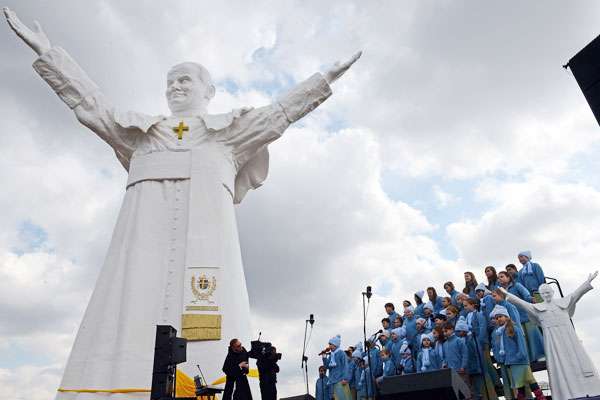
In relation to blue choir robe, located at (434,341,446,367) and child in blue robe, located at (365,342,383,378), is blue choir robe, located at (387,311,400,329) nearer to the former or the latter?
child in blue robe, located at (365,342,383,378)

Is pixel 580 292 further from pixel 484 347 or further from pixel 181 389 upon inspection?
pixel 181 389

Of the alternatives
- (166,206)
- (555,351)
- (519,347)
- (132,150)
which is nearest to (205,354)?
(166,206)

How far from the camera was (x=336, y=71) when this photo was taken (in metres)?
9.77

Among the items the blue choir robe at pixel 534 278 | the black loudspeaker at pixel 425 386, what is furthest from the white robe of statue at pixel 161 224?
the blue choir robe at pixel 534 278

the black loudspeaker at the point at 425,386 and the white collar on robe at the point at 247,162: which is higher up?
the white collar on robe at the point at 247,162

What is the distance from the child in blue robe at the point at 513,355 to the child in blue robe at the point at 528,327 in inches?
32.6

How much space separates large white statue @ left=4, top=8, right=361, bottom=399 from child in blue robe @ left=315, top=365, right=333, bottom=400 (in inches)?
169

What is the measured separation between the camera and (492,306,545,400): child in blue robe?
8375 mm

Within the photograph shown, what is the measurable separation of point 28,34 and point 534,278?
1012 cm

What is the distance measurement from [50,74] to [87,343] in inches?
189

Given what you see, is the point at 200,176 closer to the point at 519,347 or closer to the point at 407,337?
the point at 407,337

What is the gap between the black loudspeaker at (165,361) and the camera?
566 centimetres

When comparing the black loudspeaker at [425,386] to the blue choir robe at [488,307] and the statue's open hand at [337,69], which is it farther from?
the statue's open hand at [337,69]

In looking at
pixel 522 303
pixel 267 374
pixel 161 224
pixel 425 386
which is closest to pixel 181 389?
pixel 267 374
